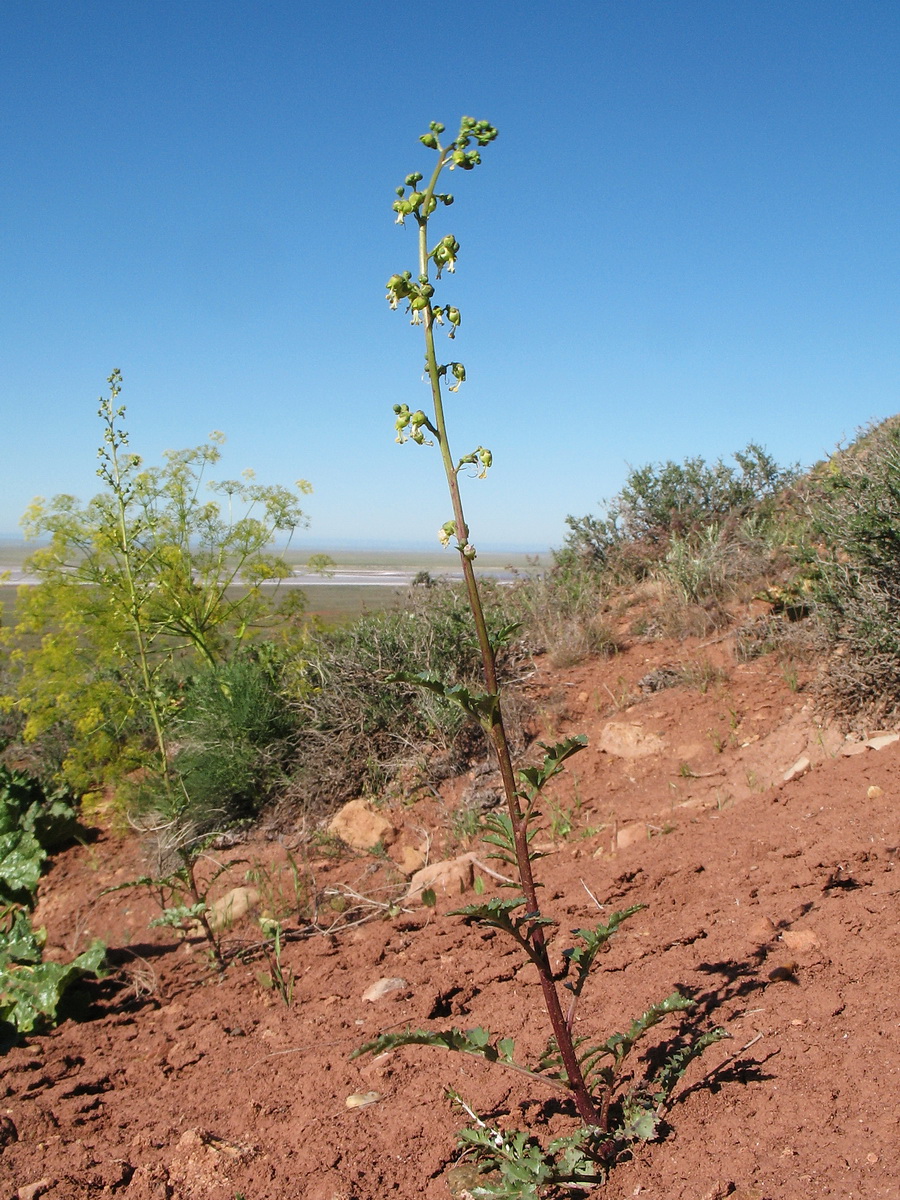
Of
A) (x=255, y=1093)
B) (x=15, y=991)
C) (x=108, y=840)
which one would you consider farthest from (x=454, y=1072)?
(x=108, y=840)

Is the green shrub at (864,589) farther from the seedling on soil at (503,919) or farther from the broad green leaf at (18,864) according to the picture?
the broad green leaf at (18,864)

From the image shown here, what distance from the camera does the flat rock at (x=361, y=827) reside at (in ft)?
17.5

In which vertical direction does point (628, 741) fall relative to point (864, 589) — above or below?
below

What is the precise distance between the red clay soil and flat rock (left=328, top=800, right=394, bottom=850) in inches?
8.6

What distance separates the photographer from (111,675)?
22.9 ft

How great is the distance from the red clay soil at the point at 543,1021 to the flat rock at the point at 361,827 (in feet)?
0.71

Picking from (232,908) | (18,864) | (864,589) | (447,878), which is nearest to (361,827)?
(232,908)

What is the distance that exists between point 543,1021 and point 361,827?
113 inches

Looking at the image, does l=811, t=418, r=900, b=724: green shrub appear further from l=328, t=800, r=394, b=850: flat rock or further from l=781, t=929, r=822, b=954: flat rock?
l=328, t=800, r=394, b=850: flat rock

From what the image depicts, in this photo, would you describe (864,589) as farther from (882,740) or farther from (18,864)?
(18,864)

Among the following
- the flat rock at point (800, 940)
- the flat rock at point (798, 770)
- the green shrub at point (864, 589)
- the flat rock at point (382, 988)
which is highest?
the green shrub at point (864, 589)

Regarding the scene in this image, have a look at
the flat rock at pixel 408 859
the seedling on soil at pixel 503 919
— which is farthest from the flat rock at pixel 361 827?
the seedling on soil at pixel 503 919

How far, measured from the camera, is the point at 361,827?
5.43 meters

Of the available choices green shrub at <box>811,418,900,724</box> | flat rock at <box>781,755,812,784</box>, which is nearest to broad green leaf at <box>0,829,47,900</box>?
flat rock at <box>781,755,812,784</box>
